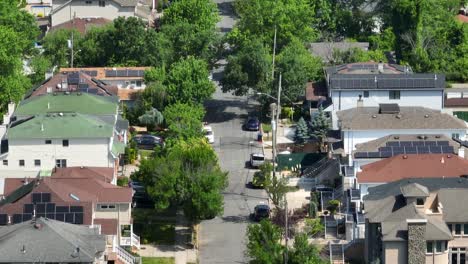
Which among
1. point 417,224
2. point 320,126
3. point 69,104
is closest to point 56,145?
point 69,104

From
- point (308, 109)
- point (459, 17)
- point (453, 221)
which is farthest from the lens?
point (459, 17)

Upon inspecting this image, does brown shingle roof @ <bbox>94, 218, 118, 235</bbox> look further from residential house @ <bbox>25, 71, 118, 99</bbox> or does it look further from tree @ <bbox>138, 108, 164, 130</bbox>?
tree @ <bbox>138, 108, 164, 130</bbox>

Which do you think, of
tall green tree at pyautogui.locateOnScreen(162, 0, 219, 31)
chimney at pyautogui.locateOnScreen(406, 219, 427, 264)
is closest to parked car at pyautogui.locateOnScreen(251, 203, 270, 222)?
chimney at pyautogui.locateOnScreen(406, 219, 427, 264)

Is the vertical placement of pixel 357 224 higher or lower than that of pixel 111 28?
lower

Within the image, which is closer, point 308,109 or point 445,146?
point 445,146

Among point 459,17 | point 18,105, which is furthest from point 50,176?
point 459,17

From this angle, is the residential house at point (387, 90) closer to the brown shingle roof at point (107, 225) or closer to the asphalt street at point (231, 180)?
the asphalt street at point (231, 180)

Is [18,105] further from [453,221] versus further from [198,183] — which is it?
[453,221]
